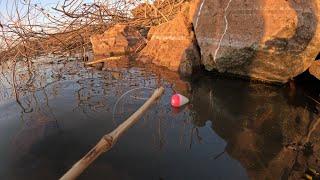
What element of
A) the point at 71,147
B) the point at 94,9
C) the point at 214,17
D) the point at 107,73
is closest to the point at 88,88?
the point at 107,73

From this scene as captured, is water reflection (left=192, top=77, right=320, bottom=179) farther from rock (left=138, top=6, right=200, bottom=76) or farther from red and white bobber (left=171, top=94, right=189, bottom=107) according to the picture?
rock (left=138, top=6, right=200, bottom=76)

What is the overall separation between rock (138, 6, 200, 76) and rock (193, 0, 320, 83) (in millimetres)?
388

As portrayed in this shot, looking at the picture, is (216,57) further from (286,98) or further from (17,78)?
(17,78)

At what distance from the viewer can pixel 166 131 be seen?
3.98 meters

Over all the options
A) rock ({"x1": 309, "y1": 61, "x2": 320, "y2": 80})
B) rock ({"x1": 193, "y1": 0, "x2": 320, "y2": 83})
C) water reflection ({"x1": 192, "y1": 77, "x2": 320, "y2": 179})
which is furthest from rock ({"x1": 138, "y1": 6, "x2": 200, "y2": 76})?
rock ({"x1": 309, "y1": 61, "x2": 320, "y2": 80})

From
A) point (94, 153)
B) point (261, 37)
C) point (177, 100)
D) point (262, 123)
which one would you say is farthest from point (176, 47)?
point (94, 153)

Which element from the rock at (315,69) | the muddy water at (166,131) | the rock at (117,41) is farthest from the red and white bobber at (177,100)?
the rock at (117,41)

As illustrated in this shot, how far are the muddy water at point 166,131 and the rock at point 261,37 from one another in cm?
32

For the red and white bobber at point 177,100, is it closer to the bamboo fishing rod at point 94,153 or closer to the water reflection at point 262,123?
the water reflection at point 262,123

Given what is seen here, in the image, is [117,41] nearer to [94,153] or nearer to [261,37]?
[261,37]

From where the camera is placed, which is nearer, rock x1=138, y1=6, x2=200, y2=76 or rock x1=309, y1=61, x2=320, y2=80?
rock x1=309, y1=61, x2=320, y2=80

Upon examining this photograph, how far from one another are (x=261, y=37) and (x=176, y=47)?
2.15 m

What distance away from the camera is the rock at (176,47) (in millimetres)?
6711

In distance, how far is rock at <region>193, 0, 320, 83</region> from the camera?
16.8ft
